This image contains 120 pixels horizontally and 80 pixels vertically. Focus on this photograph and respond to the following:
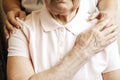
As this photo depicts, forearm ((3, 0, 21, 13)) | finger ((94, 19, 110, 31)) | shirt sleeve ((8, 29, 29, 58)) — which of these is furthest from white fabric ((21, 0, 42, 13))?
finger ((94, 19, 110, 31))

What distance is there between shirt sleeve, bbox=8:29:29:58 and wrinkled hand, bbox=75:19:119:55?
0.25m

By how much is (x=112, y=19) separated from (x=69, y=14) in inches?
9.1

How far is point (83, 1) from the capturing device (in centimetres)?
134

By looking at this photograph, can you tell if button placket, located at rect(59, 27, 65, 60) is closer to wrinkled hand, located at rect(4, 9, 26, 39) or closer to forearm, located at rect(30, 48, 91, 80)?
forearm, located at rect(30, 48, 91, 80)

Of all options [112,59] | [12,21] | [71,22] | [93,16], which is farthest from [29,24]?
[112,59]

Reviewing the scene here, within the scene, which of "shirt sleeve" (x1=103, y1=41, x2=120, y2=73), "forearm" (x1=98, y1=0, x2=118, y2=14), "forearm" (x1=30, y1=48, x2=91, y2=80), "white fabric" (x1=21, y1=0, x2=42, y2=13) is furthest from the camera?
"white fabric" (x1=21, y1=0, x2=42, y2=13)

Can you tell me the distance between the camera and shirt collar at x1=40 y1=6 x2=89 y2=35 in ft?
4.15

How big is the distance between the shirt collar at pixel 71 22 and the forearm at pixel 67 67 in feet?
0.39

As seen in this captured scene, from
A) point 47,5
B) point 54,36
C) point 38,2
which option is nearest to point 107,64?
point 54,36

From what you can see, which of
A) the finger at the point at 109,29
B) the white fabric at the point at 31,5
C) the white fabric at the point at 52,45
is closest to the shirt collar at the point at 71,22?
the white fabric at the point at 52,45

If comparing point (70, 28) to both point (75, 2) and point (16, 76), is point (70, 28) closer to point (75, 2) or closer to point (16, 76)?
point (75, 2)

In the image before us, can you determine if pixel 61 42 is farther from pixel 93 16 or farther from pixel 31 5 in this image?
pixel 31 5

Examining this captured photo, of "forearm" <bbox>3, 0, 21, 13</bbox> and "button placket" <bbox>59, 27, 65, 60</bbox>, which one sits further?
"forearm" <bbox>3, 0, 21, 13</bbox>

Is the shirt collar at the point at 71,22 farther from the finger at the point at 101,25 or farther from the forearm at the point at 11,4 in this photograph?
the forearm at the point at 11,4
